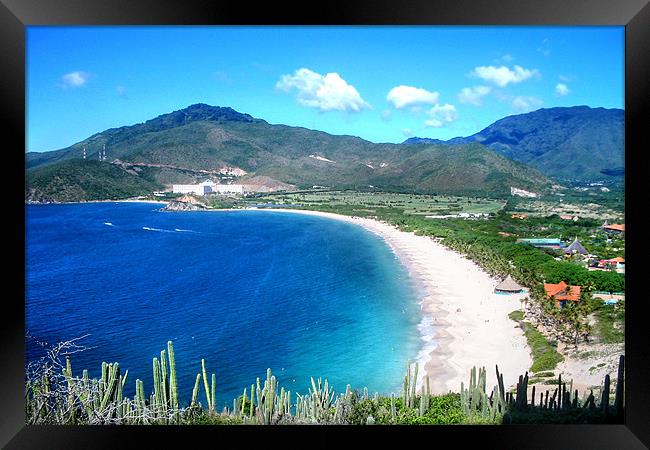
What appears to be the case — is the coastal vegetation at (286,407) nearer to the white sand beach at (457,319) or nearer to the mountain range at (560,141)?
the white sand beach at (457,319)

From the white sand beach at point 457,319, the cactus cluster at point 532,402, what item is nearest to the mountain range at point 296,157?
the white sand beach at point 457,319

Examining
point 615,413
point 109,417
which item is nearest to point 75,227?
point 109,417

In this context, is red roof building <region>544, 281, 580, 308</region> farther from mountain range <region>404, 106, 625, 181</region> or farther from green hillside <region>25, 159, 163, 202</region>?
green hillside <region>25, 159, 163, 202</region>

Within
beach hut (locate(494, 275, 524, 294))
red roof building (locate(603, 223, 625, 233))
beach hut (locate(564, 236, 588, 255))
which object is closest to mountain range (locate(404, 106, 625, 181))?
red roof building (locate(603, 223, 625, 233))

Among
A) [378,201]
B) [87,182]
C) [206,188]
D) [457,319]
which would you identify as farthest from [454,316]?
[87,182]

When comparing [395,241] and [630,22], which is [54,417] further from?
[395,241]
